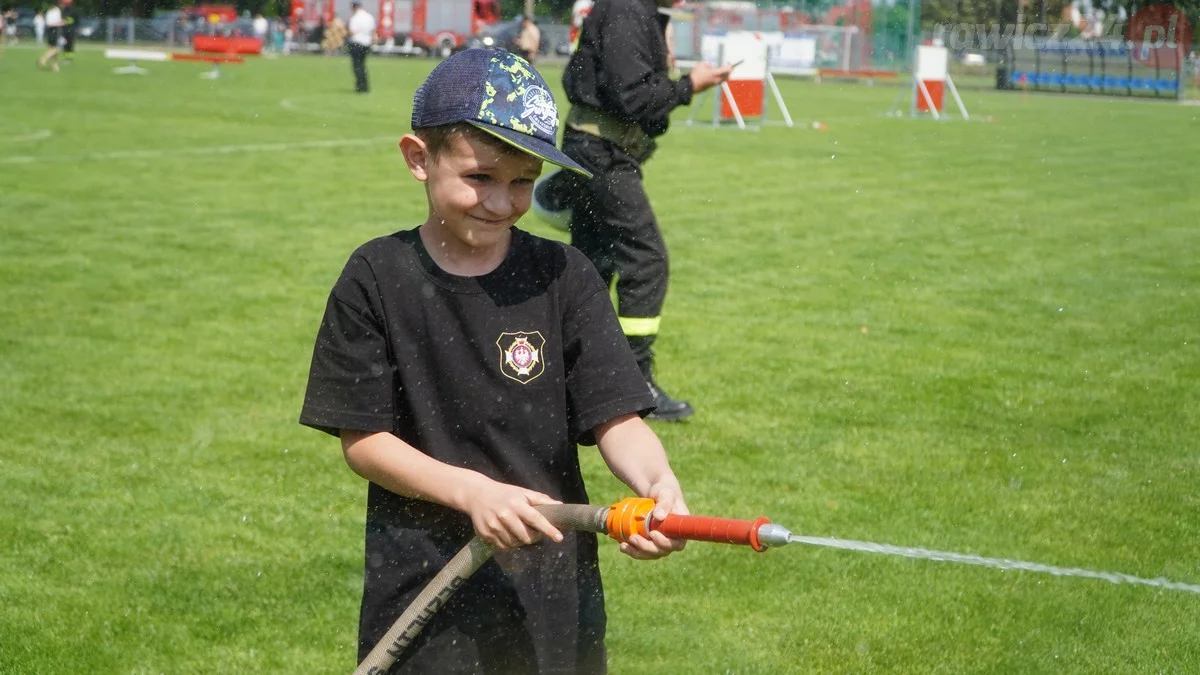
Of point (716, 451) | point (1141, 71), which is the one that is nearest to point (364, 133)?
point (716, 451)

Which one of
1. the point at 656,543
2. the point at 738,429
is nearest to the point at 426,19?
the point at 738,429

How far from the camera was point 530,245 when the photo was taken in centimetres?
281

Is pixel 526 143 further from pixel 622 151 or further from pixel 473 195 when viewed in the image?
pixel 622 151

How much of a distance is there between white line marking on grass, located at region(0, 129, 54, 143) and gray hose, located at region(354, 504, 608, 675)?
1723cm

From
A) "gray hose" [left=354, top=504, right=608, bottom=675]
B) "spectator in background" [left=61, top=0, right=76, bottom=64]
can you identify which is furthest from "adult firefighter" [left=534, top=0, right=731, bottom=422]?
"spectator in background" [left=61, top=0, right=76, bottom=64]

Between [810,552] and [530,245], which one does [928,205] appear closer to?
[810,552]

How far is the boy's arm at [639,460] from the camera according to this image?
8.24 feet

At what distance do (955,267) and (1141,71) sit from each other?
27.2 m

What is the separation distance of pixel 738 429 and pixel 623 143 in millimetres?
1337

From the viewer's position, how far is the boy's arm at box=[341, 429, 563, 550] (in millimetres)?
2420

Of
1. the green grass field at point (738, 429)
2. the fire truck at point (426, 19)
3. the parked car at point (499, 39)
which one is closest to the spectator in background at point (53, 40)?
the fire truck at point (426, 19)

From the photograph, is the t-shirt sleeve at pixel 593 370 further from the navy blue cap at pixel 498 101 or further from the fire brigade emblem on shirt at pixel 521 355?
the navy blue cap at pixel 498 101

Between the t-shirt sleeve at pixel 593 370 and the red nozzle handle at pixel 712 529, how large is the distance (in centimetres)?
54

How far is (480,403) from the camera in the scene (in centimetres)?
271
